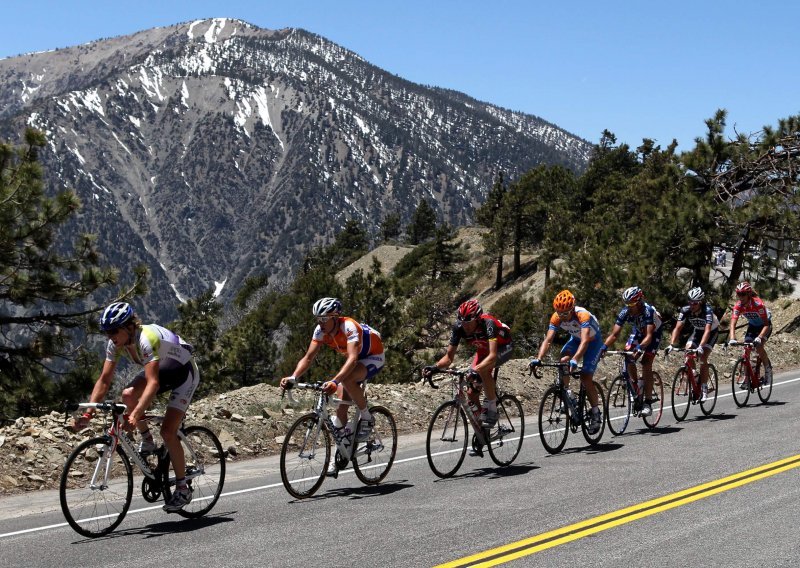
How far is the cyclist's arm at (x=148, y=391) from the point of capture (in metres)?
7.80

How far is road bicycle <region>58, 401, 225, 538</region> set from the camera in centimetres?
800

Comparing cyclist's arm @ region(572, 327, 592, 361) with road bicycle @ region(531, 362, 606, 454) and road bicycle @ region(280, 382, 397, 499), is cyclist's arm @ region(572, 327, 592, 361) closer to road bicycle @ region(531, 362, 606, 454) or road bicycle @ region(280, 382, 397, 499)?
road bicycle @ region(531, 362, 606, 454)

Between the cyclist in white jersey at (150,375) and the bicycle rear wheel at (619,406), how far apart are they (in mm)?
7497

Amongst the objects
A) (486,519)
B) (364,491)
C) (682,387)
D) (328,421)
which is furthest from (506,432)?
(682,387)

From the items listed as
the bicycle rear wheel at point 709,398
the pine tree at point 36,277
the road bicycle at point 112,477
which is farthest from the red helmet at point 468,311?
the pine tree at point 36,277

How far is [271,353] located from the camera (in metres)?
71.3

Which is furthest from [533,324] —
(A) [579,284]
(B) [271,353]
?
(B) [271,353]

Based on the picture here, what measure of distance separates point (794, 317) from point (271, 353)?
43.1m

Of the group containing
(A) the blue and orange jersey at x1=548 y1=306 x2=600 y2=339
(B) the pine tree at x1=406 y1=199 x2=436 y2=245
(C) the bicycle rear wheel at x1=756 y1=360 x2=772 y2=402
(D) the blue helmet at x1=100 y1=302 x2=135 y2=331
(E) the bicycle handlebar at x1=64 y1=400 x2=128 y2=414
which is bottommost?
(C) the bicycle rear wheel at x1=756 y1=360 x2=772 y2=402

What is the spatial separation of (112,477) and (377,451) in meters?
3.22

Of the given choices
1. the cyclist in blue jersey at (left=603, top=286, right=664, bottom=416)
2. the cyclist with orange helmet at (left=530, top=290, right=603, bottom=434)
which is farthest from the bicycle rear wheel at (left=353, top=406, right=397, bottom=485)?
the cyclist in blue jersey at (left=603, top=286, right=664, bottom=416)

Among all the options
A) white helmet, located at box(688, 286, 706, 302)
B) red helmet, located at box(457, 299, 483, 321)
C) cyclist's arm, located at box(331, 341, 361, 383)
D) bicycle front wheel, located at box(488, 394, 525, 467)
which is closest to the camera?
cyclist's arm, located at box(331, 341, 361, 383)

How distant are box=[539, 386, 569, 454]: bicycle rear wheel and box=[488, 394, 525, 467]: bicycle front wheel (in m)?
0.71

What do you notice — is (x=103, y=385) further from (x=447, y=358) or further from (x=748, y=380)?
(x=748, y=380)
